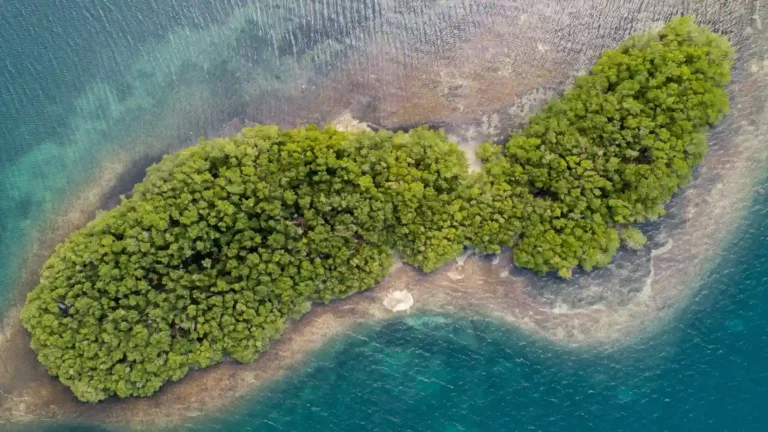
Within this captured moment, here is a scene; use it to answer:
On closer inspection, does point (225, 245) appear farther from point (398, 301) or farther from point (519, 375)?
point (519, 375)

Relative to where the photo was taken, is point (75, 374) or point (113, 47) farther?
point (113, 47)

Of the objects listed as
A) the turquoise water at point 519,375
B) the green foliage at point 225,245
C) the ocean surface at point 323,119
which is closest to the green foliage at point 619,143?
the ocean surface at point 323,119

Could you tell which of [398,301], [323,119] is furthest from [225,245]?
[398,301]

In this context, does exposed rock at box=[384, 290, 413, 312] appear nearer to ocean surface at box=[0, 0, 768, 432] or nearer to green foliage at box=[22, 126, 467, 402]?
ocean surface at box=[0, 0, 768, 432]

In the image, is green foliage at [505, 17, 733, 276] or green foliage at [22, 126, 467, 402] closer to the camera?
green foliage at [22, 126, 467, 402]

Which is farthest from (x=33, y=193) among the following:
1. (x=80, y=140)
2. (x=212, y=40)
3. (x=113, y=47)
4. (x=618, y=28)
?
(x=618, y=28)

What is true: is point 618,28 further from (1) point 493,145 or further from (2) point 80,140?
(2) point 80,140

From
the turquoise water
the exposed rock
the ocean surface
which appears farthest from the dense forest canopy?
the turquoise water
